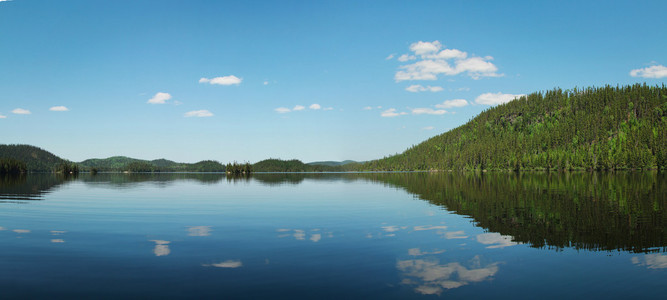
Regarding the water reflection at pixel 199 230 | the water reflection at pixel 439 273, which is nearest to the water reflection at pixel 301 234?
the water reflection at pixel 199 230

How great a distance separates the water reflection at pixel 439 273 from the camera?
13212 millimetres

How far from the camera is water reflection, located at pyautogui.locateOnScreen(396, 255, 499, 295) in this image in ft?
43.3

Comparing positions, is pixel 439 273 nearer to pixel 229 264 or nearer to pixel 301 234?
pixel 229 264

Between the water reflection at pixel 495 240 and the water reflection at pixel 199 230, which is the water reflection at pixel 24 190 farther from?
the water reflection at pixel 495 240

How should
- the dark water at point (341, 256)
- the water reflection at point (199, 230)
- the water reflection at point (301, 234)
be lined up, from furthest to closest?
the water reflection at point (199, 230), the water reflection at point (301, 234), the dark water at point (341, 256)

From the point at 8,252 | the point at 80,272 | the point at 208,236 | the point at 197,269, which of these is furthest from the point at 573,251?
the point at 8,252

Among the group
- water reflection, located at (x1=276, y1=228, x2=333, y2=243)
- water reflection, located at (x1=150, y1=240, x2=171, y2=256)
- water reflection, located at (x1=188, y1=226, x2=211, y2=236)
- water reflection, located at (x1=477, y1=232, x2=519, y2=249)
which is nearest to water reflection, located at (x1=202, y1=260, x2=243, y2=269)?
water reflection, located at (x1=150, y1=240, x2=171, y2=256)

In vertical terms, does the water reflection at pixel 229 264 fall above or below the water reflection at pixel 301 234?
above

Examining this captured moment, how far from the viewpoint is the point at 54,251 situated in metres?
18.3

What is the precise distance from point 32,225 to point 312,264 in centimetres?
2301

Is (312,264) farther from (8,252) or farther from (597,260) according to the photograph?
(8,252)

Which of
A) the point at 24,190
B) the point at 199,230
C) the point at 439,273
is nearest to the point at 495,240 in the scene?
the point at 439,273

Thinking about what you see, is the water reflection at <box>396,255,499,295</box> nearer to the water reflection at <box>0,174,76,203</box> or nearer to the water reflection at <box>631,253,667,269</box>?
the water reflection at <box>631,253,667,269</box>

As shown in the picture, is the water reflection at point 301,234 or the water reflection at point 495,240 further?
the water reflection at point 301,234
